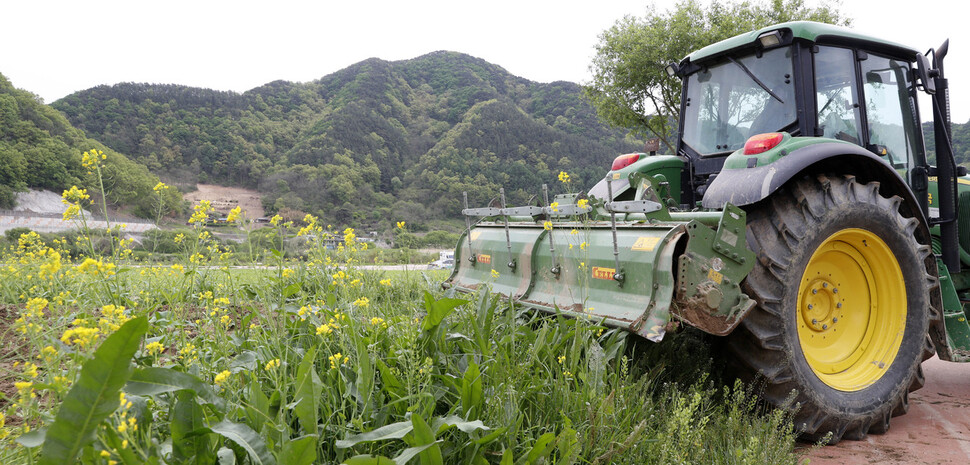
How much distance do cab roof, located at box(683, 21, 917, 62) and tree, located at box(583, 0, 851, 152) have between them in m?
11.6

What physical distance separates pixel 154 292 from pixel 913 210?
4714 millimetres

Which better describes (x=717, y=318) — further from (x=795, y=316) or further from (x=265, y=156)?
(x=265, y=156)

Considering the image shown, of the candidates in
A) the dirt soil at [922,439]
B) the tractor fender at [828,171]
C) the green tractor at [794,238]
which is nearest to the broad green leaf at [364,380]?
the green tractor at [794,238]

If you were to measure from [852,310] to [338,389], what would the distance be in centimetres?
311

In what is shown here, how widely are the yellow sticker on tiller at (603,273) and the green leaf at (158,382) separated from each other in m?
2.12

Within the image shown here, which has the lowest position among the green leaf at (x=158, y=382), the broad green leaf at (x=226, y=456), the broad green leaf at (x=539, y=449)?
the broad green leaf at (x=539, y=449)

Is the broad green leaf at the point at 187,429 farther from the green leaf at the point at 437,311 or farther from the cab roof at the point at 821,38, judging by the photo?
the cab roof at the point at 821,38

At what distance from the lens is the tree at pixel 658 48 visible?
52.2 ft

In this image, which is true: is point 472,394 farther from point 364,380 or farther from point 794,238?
point 794,238

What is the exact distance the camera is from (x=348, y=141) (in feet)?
96.5

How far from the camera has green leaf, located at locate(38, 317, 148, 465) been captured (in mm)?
1228

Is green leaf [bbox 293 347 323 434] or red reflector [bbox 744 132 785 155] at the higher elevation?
red reflector [bbox 744 132 785 155]

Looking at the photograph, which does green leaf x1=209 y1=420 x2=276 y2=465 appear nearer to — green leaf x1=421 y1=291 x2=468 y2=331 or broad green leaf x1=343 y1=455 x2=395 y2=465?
broad green leaf x1=343 y1=455 x2=395 y2=465

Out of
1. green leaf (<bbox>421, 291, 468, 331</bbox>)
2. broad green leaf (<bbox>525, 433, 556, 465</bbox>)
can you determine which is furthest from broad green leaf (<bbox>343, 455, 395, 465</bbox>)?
green leaf (<bbox>421, 291, 468, 331</bbox>)
